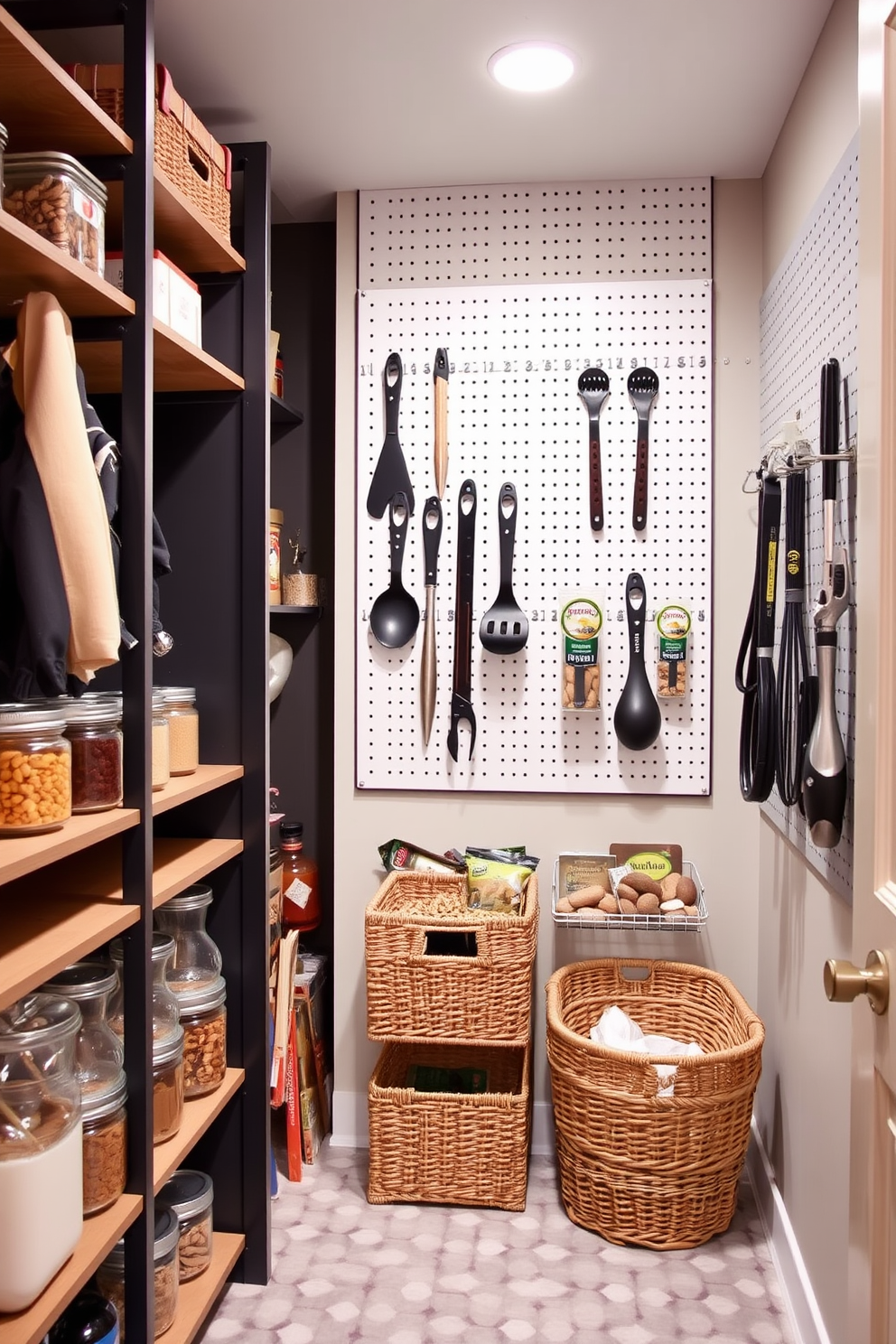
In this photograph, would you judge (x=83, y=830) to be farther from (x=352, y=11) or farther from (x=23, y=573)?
(x=352, y=11)

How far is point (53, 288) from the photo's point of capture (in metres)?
1.47

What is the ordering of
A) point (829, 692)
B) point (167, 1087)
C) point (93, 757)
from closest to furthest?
1. point (93, 757)
2. point (829, 692)
3. point (167, 1087)

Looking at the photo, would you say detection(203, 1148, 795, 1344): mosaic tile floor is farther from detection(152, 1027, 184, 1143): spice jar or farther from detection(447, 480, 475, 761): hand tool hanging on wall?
detection(447, 480, 475, 761): hand tool hanging on wall

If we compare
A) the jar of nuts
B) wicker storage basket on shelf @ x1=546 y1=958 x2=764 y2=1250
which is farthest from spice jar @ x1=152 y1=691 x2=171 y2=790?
wicker storage basket on shelf @ x1=546 y1=958 x2=764 y2=1250

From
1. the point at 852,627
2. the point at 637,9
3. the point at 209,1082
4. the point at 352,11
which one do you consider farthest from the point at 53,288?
the point at 209,1082

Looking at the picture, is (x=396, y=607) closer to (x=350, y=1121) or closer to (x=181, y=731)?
(x=181, y=731)

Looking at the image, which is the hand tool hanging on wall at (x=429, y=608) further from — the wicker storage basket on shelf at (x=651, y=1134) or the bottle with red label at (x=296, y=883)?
the wicker storage basket on shelf at (x=651, y=1134)

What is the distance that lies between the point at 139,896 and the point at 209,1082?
2.03ft

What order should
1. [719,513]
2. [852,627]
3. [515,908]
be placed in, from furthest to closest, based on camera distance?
[719,513], [515,908], [852,627]

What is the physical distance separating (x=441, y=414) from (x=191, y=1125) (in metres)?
1.76

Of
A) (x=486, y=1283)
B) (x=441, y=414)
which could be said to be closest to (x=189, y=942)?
(x=486, y=1283)

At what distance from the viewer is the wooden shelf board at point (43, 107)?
1.31 meters

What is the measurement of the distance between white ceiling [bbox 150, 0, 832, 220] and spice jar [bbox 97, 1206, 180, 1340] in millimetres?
2200

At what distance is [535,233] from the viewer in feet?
8.87
